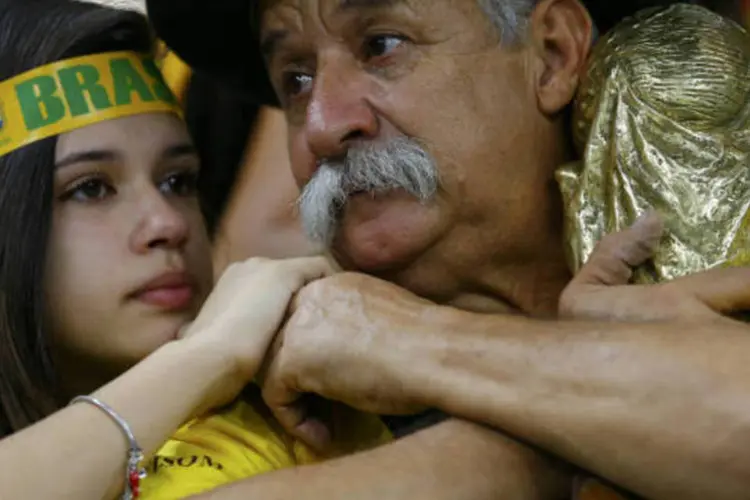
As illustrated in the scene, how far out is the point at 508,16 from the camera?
4.09 ft

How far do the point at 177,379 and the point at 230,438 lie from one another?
11 centimetres

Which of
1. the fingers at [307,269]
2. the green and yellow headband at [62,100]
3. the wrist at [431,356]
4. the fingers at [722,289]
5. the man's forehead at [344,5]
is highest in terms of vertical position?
the man's forehead at [344,5]

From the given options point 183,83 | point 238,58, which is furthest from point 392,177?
point 183,83

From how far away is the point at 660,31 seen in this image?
48.0 inches

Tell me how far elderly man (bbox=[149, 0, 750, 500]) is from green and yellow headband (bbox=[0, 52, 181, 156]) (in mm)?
102

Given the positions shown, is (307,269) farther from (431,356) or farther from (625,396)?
(625,396)

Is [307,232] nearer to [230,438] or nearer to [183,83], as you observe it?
[230,438]

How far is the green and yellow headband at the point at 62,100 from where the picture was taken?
133 cm

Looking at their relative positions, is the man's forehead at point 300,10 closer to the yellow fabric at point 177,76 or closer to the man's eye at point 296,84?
the man's eye at point 296,84

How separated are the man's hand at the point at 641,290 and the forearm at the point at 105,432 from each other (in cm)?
36


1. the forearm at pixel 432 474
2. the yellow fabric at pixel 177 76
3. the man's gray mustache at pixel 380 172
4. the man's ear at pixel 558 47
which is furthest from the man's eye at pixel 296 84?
the yellow fabric at pixel 177 76

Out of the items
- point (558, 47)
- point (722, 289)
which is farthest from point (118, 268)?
point (722, 289)

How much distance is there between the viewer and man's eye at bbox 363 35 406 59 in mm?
1221

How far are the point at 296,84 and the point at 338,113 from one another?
149 mm
